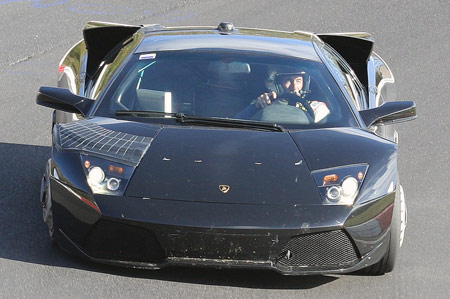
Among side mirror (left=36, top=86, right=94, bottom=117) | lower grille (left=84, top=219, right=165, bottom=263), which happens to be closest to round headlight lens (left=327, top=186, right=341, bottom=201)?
lower grille (left=84, top=219, right=165, bottom=263)

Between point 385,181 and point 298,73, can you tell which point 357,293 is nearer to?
point 385,181

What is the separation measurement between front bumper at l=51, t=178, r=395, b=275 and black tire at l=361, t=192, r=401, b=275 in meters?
0.27

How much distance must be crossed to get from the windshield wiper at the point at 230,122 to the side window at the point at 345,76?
818mm

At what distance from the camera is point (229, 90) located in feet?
22.9

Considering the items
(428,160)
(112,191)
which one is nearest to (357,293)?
(112,191)

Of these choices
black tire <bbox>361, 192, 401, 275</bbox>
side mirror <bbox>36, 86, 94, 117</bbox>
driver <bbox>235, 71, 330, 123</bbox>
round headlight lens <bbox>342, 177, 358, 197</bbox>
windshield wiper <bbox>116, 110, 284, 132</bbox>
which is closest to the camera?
round headlight lens <bbox>342, 177, 358, 197</bbox>

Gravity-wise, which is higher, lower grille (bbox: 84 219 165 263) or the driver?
the driver

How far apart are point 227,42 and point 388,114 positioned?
1.35 metres

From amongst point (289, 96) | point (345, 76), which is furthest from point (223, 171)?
point (345, 76)

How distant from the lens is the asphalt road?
18.9 ft

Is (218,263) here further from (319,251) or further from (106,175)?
(106,175)

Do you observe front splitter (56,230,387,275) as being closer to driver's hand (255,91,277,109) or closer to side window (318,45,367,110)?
driver's hand (255,91,277,109)

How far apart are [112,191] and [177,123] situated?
3.12 feet

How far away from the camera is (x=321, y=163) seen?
5.98 m
